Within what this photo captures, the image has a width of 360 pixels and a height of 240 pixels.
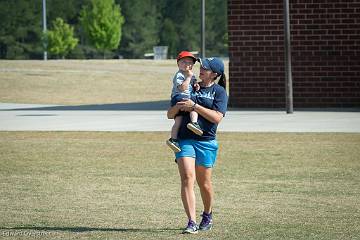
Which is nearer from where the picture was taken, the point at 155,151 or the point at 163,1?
the point at 155,151

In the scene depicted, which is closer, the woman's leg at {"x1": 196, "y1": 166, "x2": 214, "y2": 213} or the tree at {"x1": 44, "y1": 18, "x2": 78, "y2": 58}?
the woman's leg at {"x1": 196, "y1": 166, "x2": 214, "y2": 213}

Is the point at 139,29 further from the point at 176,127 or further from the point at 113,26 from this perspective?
the point at 176,127

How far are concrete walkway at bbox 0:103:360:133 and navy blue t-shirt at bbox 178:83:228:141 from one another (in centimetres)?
1346

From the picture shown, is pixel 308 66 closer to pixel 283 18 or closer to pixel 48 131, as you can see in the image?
pixel 283 18

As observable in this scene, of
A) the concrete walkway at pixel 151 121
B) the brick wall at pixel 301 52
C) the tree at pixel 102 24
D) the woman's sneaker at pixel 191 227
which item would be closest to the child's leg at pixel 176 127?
the woman's sneaker at pixel 191 227

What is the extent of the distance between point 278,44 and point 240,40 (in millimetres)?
1100

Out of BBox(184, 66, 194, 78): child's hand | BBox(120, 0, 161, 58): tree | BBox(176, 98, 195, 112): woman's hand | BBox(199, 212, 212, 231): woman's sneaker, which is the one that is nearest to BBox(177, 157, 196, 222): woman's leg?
BBox(199, 212, 212, 231): woman's sneaker

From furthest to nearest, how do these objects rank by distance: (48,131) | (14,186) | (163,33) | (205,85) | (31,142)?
(163,33), (48,131), (31,142), (14,186), (205,85)

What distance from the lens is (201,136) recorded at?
36.7ft

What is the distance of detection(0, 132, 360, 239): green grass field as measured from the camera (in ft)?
38.5

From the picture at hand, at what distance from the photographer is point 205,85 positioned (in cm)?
1123

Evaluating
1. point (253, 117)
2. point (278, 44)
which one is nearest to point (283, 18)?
point (278, 44)

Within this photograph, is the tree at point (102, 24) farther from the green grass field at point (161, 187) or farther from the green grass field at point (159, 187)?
the green grass field at point (161, 187)

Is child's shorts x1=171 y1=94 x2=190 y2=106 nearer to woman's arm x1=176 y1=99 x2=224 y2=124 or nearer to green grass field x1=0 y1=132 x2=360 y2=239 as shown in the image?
woman's arm x1=176 y1=99 x2=224 y2=124
